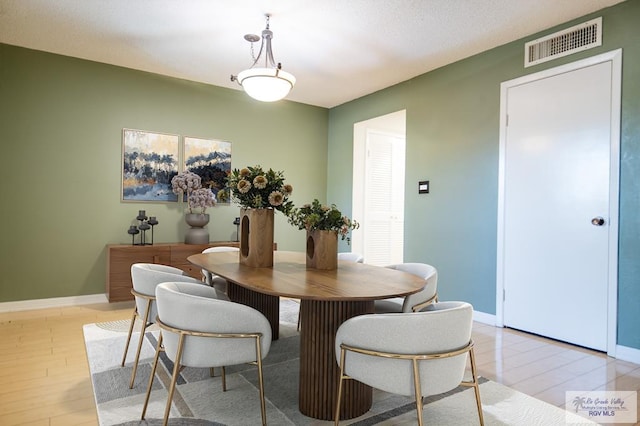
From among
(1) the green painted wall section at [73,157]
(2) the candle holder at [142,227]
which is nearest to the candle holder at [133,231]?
(2) the candle holder at [142,227]

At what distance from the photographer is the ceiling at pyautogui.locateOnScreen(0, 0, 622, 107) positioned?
3.13 m

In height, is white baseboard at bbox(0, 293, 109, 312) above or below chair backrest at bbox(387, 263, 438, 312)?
below

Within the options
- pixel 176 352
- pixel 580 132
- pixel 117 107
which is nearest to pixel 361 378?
pixel 176 352

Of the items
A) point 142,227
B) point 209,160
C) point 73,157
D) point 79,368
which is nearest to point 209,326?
point 79,368

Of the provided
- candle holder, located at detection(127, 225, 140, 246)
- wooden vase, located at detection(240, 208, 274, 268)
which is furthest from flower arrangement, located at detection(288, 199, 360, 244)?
candle holder, located at detection(127, 225, 140, 246)

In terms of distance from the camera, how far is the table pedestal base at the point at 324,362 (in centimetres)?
197

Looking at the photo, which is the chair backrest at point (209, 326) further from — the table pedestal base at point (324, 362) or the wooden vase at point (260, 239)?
the wooden vase at point (260, 239)

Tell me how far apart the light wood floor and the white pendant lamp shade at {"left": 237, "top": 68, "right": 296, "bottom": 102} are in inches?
93.1

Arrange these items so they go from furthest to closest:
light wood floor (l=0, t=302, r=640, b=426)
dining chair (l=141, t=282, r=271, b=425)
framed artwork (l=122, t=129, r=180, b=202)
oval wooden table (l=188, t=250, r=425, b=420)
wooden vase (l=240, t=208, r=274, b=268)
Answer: framed artwork (l=122, t=129, r=180, b=202)
wooden vase (l=240, t=208, r=274, b=268)
light wood floor (l=0, t=302, r=640, b=426)
oval wooden table (l=188, t=250, r=425, b=420)
dining chair (l=141, t=282, r=271, b=425)

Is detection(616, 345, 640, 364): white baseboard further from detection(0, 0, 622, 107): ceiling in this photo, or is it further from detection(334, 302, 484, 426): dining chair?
detection(0, 0, 622, 107): ceiling

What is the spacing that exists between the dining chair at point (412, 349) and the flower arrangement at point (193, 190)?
3.47 metres

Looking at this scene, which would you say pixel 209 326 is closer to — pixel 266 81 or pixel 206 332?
pixel 206 332

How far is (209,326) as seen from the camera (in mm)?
1748

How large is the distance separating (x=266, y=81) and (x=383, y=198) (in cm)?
335
